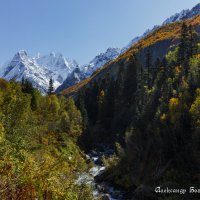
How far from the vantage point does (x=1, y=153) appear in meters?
23.2

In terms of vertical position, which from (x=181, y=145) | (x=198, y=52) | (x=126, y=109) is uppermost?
(x=198, y=52)

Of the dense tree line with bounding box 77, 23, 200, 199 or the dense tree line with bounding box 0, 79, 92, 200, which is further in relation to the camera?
the dense tree line with bounding box 77, 23, 200, 199

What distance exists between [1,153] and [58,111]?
97325mm

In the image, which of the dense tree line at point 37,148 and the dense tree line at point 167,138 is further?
the dense tree line at point 167,138

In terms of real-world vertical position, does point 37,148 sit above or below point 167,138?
above

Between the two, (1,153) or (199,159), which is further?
(199,159)

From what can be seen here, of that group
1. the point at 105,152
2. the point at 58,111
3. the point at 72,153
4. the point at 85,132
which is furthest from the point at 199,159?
the point at 58,111

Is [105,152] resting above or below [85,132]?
below

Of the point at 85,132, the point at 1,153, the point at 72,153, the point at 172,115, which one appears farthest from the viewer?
the point at 85,132

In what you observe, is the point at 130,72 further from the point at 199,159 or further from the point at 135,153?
the point at 199,159

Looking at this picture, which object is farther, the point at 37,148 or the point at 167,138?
the point at 37,148

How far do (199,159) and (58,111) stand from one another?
7125 cm

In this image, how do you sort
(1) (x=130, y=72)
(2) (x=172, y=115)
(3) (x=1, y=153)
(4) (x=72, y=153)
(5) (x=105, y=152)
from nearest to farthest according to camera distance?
(3) (x=1, y=153)
(2) (x=172, y=115)
(4) (x=72, y=153)
(5) (x=105, y=152)
(1) (x=130, y=72)

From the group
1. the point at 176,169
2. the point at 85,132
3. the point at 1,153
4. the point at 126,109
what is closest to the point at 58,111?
the point at 85,132
